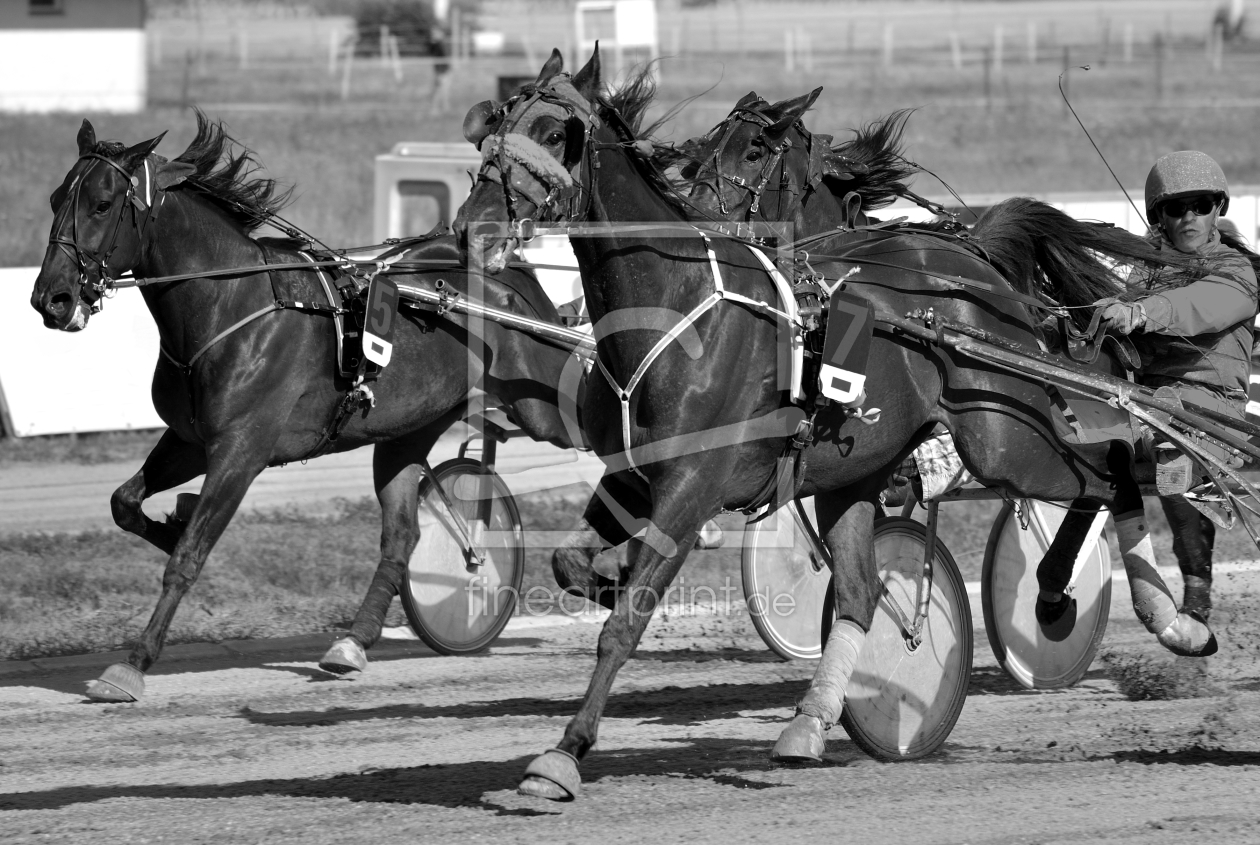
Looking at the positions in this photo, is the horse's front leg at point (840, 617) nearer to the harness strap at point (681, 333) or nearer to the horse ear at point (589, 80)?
the harness strap at point (681, 333)

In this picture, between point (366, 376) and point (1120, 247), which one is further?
point (366, 376)

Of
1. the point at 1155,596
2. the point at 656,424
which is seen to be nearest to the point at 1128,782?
the point at 1155,596

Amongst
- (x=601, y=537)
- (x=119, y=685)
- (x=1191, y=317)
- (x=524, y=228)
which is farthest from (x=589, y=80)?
(x=119, y=685)

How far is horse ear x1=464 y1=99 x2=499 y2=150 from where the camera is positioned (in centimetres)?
433

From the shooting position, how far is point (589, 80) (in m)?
4.50

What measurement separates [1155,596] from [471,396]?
291cm

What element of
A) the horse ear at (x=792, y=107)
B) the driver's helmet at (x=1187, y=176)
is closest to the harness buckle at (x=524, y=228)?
the driver's helmet at (x=1187, y=176)

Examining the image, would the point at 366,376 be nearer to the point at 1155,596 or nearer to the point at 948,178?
the point at 1155,596

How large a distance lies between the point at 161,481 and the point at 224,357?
658mm

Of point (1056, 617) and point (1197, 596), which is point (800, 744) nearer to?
point (1056, 617)

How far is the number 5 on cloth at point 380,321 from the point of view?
6.10 meters

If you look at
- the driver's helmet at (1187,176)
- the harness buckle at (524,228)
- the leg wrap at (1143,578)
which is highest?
the driver's helmet at (1187,176)

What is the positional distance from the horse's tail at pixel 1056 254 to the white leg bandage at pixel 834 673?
155cm

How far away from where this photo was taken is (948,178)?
71.9 ft
